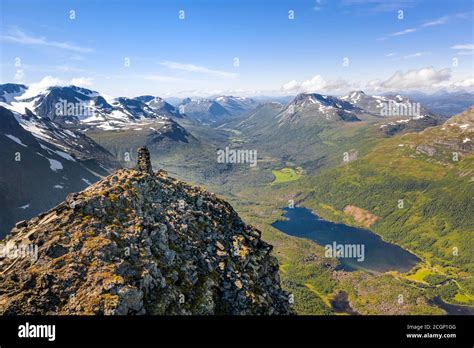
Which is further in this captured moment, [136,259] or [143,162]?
[143,162]

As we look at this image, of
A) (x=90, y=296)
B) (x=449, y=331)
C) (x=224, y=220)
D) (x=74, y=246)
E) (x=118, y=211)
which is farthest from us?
(x=224, y=220)

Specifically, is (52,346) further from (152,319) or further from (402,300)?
(402,300)

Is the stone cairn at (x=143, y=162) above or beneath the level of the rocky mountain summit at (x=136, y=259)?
above

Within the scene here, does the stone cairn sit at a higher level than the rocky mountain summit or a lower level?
higher

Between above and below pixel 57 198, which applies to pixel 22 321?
above

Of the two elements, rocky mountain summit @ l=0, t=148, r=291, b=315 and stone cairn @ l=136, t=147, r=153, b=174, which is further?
stone cairn @ l=136, t=147, r=153, b=174

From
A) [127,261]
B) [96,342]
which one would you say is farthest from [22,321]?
[127,261]

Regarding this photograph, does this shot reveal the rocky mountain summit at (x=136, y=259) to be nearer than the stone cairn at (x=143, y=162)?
Yes

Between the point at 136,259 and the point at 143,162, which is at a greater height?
the point at 143,162
